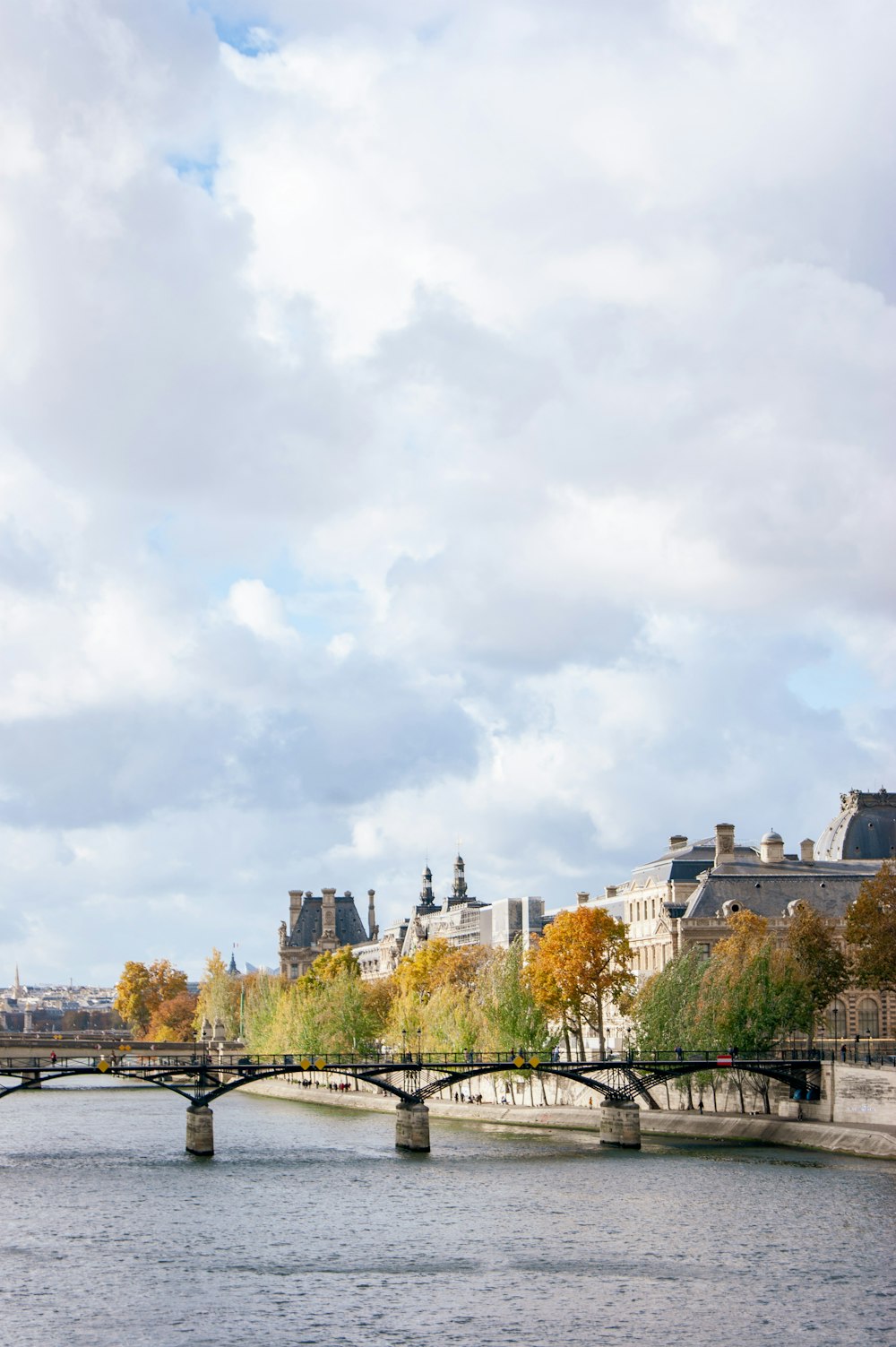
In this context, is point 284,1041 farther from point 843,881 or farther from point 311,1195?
point 311,1195

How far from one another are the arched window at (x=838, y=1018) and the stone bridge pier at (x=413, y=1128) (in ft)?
163

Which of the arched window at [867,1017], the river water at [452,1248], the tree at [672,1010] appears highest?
the tree at [672,1010]

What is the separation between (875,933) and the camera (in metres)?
110

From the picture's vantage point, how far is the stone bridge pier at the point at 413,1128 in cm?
10294

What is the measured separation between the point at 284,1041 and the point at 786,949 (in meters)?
70.1

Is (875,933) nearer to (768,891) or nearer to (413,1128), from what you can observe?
(413,1128)

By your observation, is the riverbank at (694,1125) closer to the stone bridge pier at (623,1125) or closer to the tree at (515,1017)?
the tree at (515,1017)

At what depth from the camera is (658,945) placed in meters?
158

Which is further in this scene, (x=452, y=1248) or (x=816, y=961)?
(x=816, y=961)

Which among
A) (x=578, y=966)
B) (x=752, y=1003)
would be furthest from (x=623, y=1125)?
(x=578, y=966)

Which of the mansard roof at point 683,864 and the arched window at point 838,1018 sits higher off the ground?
the mansard roof at point 683,864

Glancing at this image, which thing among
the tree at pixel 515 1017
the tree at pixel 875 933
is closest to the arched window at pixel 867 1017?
the tree at pixel 515 1017

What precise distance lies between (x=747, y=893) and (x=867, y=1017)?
15.4 m

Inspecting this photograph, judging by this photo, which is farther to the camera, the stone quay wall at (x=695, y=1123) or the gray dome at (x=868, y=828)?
the gray dome at (x=868, y=828)
